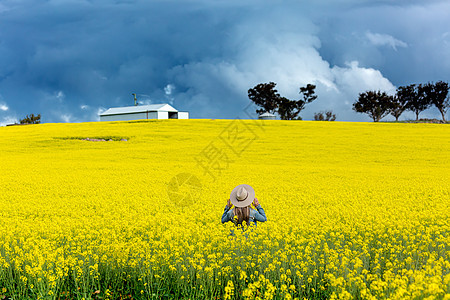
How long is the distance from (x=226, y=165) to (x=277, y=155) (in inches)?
191

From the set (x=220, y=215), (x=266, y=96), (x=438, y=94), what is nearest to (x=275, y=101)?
(x=266, y=96)

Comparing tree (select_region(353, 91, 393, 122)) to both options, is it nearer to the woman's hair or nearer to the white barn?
the white barn

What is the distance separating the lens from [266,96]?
7975 cm

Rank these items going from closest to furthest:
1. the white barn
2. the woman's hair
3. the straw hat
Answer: the straw hat < the woman's hair < the white barn

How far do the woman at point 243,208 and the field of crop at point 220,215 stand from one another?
210mm

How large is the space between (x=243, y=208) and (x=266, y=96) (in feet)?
244

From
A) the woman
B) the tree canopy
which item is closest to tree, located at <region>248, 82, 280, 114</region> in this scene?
the tree canopy

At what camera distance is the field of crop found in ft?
19.5

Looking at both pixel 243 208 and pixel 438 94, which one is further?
pixel 438 94

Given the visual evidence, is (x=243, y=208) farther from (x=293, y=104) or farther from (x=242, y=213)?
(x=293, y=104)

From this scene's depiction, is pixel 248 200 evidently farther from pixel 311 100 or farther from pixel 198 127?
pixel 311 100

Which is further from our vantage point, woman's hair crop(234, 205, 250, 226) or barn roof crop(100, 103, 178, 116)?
barn roof crop(100, 103, 178, 116)

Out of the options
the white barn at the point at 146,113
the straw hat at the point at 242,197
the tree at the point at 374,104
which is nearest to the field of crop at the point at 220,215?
the straw hat at the point at 242,197

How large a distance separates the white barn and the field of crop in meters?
22.2
